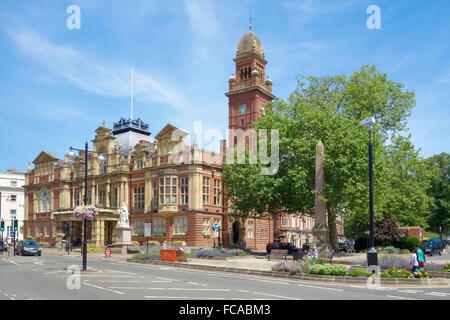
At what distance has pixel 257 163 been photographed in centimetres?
4303

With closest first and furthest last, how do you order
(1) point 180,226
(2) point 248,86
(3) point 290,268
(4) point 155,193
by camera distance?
(3) point 290,268 < (1) point 180,226 < (4) point 155,193 < (2) point 248,86

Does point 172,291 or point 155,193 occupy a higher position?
→ point 155,193

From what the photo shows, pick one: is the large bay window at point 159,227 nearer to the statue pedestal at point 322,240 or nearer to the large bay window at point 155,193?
the large bay window at point 155,193

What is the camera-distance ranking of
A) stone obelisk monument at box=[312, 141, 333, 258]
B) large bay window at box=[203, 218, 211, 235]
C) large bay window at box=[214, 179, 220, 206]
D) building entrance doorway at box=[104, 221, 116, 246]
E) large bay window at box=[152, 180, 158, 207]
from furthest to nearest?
building entrance doorway at box=[104, 221, 116, 246], large bay window at box=[152, 180, 158, 207], large bay window at box=[214, 179, 220, 206], large bay window at box=[203, 218, 211, 235], stone obelisk monument at box=[312, 141, 333, 258]

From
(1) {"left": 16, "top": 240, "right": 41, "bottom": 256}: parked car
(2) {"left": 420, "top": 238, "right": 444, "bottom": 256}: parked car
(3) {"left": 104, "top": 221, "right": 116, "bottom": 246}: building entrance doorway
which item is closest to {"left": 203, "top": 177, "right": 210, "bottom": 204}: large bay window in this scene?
(3) {"left": 104, "top": 221, "right": 116, "bottom": 246}: building entrance doorway

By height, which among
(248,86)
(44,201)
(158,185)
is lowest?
(44,201)

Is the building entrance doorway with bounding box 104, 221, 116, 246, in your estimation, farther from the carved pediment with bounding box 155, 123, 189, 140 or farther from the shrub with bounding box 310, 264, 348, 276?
the shrub with bounding box 310, 264, 348, 276

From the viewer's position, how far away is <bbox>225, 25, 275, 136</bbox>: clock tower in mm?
61906

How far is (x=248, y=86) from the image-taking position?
205 feet

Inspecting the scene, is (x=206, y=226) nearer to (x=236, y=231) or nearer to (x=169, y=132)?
(x=236, y=231)

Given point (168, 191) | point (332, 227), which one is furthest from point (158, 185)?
point (332, 227)

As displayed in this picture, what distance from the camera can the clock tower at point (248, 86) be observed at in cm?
6191

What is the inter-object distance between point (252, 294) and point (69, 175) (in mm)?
60214
